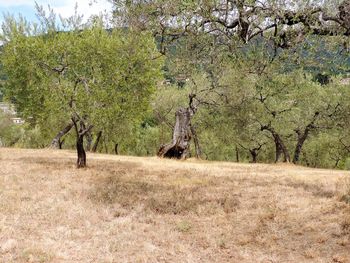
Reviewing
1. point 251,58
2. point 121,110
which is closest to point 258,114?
point 121,110

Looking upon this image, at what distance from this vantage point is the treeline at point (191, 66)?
14984 mm

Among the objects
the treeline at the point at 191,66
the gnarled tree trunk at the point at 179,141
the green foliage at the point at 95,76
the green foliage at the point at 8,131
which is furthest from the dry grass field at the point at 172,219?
the green foliage at the point at 8,131

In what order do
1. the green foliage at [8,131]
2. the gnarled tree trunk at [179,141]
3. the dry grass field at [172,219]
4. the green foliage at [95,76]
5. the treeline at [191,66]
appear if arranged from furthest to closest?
the green foliage at [8,131]
the gnarled tree trunk at [179,141]
the green foliage at [95,76]
the treeline at [191,66]
the dry grass field at [172,219]

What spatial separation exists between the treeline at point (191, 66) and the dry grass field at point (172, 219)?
18.3ft

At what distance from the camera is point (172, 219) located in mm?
14742

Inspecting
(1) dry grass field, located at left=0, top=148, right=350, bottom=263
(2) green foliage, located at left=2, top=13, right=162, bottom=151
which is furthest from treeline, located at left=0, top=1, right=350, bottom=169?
(1) dry grass field, located at left=0, top=148, right=350, bottom=263

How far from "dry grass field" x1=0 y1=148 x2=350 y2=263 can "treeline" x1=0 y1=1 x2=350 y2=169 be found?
559cm

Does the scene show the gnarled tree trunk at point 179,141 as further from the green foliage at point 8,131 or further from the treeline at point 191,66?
the green foliage at point 8,131

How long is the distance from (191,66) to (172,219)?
6927 mm

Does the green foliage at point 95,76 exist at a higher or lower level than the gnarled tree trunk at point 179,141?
higher

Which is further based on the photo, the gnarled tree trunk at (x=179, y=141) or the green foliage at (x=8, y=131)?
the green foliage at (x=8, y=131)

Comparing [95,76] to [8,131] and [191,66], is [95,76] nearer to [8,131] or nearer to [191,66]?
[191,66]

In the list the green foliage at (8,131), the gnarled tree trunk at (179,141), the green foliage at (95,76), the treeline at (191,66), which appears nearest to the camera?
the treeline at (191,66)

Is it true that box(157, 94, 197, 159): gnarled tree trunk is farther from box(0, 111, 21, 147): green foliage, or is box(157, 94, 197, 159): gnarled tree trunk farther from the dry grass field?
box(0, 111, 21, 147): green foliage
